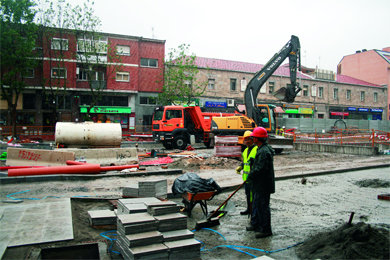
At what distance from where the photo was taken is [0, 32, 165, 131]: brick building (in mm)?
33156

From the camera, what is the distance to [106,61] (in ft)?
114

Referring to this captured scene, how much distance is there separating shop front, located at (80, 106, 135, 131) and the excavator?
17.2 meters

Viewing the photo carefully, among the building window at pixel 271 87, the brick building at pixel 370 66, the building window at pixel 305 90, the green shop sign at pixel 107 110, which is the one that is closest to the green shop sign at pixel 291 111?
the building window at pixel 305 90

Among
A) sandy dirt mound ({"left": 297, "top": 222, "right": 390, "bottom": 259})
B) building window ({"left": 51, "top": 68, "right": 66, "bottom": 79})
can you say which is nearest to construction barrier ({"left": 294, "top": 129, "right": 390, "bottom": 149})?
sandy dirt mound ({"left": 297, "top": 222, "right": 390, "bottom": 259})

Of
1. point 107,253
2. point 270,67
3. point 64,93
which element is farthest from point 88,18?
point 107,253

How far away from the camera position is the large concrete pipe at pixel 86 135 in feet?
51.5

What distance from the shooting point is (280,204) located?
7.87 metres

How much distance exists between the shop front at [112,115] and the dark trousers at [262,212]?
30138mm

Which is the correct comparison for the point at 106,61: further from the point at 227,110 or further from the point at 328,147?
the point at 328,147

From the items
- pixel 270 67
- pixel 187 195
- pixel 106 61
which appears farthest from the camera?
pixel 106 61

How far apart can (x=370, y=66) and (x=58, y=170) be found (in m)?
57.3

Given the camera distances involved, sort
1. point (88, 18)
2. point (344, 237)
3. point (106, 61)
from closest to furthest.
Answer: point (344, 237)
point (88, 18)
point (106, 61)

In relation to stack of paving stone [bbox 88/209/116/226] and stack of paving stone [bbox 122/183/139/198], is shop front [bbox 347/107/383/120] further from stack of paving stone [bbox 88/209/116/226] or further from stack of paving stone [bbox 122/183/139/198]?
stack of paving stone [bbox 88/209/116/226]

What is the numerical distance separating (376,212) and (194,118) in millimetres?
16077
